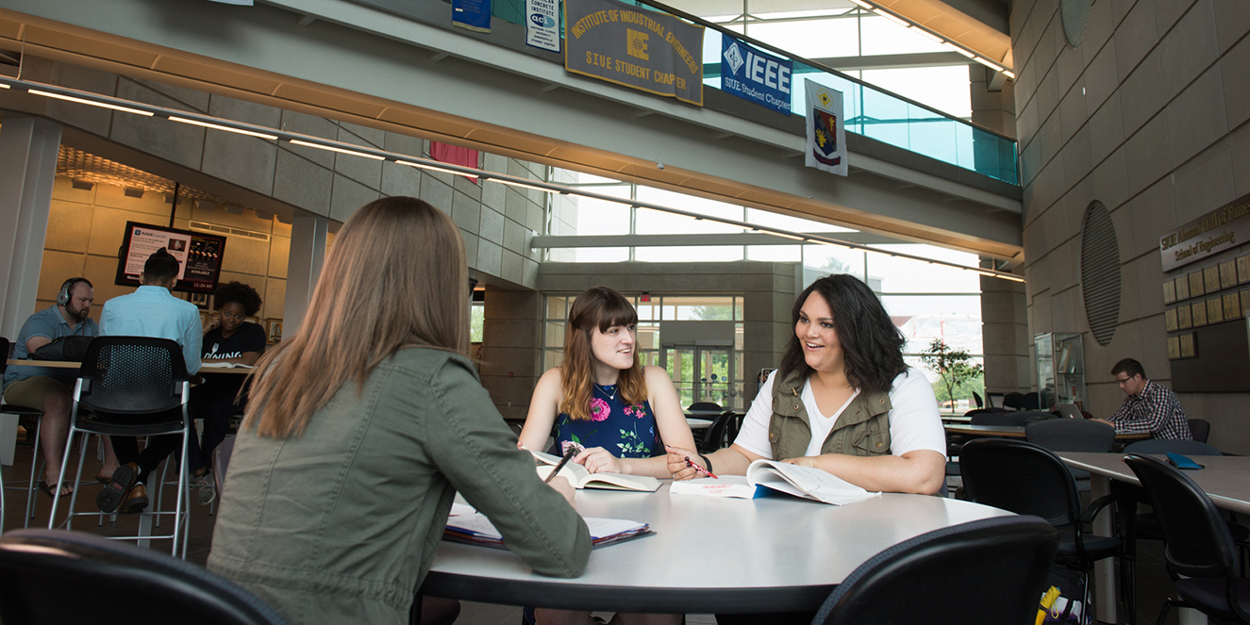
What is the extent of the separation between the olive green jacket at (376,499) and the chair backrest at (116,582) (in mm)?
194

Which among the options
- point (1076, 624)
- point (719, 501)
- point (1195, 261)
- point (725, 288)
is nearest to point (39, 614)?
point (719, 501)

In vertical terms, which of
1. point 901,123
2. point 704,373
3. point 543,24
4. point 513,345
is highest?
point 901,123

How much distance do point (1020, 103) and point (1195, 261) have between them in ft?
20.0

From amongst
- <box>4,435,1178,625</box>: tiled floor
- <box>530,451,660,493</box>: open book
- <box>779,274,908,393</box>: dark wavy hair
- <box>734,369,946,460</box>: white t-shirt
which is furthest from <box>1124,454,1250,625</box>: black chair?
<box>530,451,660,493</box>: open book

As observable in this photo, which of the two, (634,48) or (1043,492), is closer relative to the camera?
Result: (1043,492)

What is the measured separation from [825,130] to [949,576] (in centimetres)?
864

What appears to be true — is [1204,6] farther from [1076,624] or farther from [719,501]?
[719,501]

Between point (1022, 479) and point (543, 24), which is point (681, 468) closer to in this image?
point (1022, 479)

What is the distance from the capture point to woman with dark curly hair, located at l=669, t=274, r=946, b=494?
5.58 ft

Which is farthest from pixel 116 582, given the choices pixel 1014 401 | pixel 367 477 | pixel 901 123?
pixel 1014 401

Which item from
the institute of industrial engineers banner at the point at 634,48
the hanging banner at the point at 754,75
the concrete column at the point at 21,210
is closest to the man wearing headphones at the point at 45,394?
the concrete column at the point at 21,210

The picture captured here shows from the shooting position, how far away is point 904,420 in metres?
1.84

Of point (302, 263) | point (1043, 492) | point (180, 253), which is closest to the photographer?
point (1043, 492)

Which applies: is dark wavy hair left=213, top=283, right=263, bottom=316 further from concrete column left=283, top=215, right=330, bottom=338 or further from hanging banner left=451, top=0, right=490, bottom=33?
concrete column left=283, top=215, right=330, bottom=338
